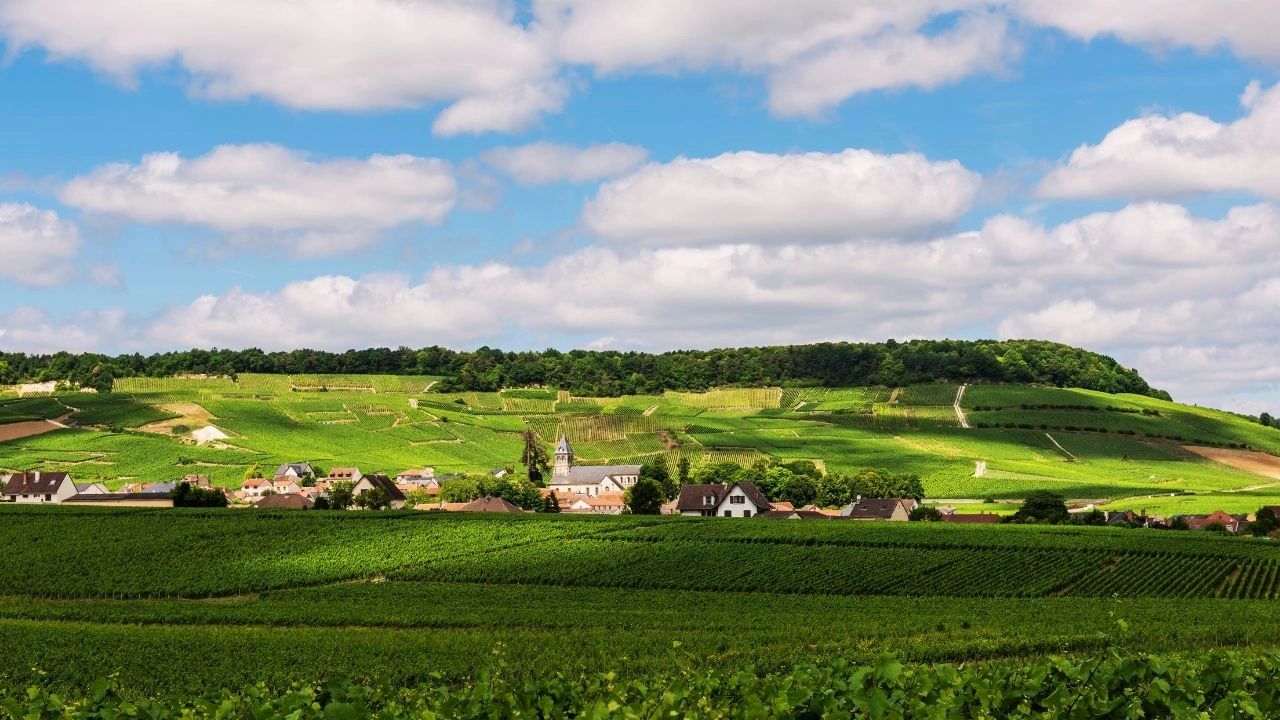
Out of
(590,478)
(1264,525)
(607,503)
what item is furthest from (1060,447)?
(1264,525)

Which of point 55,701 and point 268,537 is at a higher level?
point 55,701

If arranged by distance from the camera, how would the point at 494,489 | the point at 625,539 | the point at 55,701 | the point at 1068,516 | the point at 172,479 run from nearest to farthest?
the point at 55,701
the point at 625,539
the point at 1068,516
the point at 494,489
the point at 172,479

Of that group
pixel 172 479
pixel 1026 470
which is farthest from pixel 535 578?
pixel 1026 470

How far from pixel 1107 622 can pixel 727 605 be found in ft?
53.0

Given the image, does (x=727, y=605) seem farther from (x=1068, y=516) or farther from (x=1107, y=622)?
(x=1068, y=516)

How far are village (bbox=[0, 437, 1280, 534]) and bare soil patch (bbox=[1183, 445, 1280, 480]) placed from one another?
63406 millimetres

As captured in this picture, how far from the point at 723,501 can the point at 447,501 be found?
97.0 feet

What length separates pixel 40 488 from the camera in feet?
414

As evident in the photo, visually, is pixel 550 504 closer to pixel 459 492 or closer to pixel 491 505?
pixel 459 492

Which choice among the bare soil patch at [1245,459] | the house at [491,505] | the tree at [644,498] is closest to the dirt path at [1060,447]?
the bare soil patch at [1245,459]

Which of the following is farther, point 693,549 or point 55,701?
point 693,549

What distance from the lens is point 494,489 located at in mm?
129500

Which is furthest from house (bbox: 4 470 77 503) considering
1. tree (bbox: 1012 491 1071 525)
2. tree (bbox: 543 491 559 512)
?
tree (bbox: 1012 491 1071 525)

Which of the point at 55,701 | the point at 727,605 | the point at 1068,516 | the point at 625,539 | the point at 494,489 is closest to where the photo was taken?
the point at 55,701
